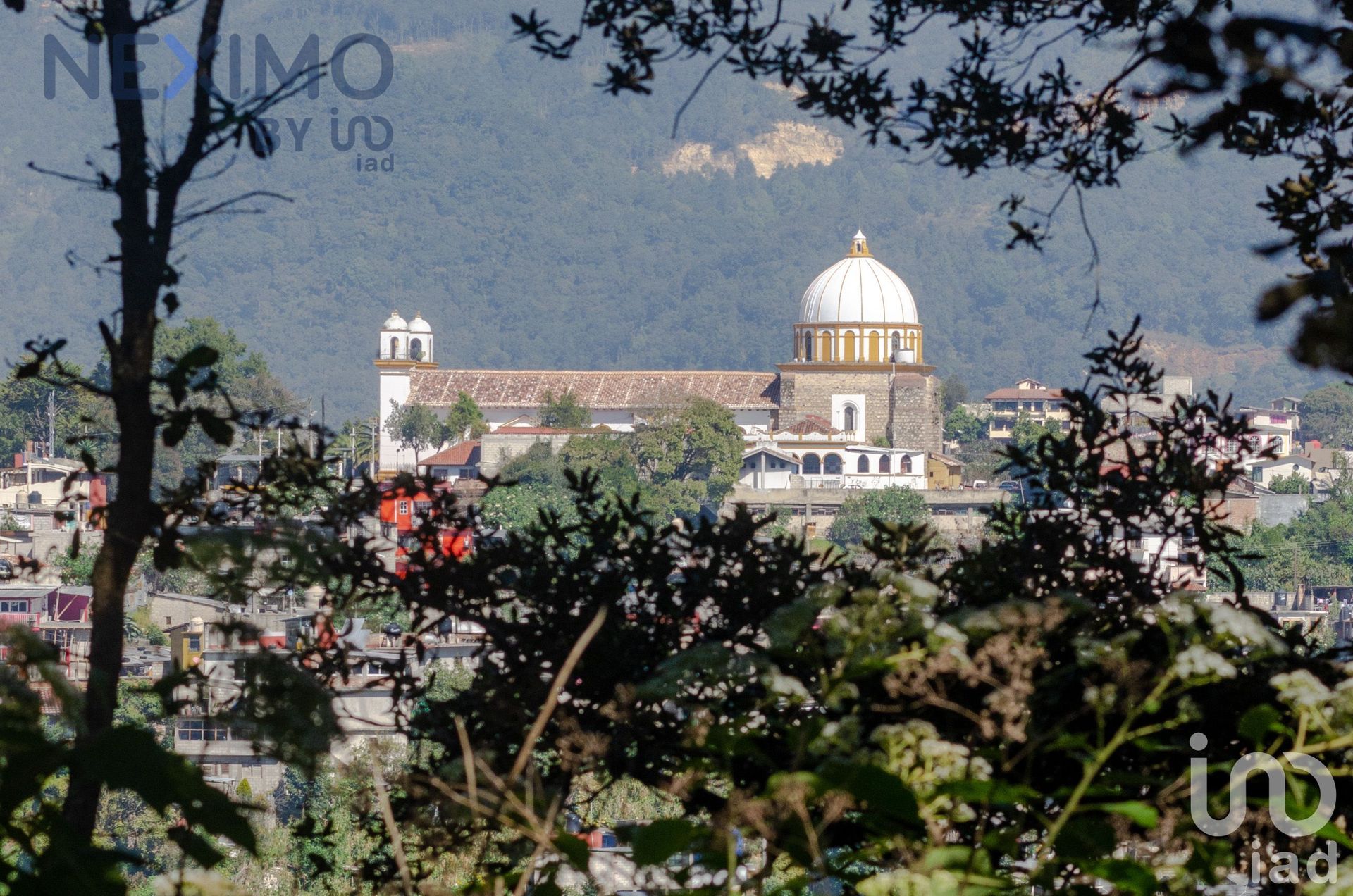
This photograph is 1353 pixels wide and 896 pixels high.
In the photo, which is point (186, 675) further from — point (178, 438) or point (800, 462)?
point (800, 462)

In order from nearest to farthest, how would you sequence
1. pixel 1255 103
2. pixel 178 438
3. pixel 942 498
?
pixel 1255 103
pixel 178 438
pixel 942 498

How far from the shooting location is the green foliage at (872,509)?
61031 mm

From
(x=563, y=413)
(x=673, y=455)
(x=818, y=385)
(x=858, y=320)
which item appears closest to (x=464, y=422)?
(x=563, y=413)

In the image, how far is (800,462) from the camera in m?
69.2

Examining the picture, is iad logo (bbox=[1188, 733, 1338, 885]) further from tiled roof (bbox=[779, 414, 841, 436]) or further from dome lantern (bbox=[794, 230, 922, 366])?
dome lantern (bbox=[794, 230, 922, 366])

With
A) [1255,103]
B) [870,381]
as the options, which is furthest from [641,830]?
[870,381]

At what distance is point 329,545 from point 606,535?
0.91m

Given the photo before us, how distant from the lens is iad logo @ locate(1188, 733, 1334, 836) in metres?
2.03

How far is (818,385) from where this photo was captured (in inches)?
2827

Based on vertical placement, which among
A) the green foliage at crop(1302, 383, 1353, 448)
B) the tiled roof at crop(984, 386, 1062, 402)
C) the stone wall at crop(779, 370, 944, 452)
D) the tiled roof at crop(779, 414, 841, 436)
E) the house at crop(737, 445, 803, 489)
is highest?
the tiled roof at crop(984, 386, 1062, 402)

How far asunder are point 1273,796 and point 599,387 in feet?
243

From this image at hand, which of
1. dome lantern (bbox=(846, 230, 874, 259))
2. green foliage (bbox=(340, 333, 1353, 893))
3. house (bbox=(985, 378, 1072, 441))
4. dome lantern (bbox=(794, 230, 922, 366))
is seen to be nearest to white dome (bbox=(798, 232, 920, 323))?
dome lantern (bbox=(794, 230, 922, 366))

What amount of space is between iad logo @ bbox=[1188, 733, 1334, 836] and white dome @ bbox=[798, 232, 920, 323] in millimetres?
71426

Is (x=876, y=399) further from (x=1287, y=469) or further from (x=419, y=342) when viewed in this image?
(x=1287, y=469)
